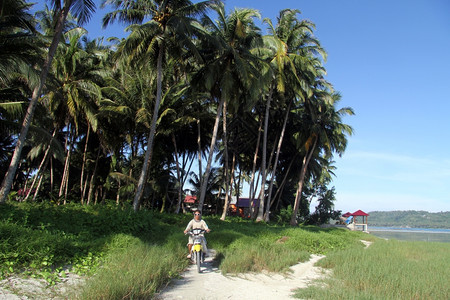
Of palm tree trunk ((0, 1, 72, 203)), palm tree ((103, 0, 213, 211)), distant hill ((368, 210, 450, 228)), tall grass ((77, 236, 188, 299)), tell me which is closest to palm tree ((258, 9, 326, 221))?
palm tree ((103, 0, 213, 211))

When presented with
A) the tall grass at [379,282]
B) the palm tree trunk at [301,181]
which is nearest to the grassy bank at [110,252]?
the tall grass at [379,282]

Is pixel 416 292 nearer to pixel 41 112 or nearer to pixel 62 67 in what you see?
pixel 41 112

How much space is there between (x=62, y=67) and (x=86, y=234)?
12.3m

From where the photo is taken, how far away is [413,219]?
156m

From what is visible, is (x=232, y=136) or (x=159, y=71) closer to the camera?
(x=159, y=71)

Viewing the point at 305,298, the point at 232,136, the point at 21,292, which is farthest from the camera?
the point at 232,136

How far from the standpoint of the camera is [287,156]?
31125 mm

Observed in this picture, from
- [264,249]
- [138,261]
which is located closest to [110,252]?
[138,261]

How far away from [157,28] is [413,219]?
17283 cm

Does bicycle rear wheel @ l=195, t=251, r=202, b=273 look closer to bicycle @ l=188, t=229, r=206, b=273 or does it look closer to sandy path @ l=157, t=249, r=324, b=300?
bicycle @ l=188, t=229, r=206, b=273

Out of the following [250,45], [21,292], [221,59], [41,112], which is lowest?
[21,292]

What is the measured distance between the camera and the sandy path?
20.1 ft

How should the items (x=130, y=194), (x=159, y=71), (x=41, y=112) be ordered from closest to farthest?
(x=159, y=71), (x=41, y=112), (x=130, y=194)

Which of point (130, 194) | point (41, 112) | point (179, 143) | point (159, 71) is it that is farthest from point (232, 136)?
point (41, 112)
